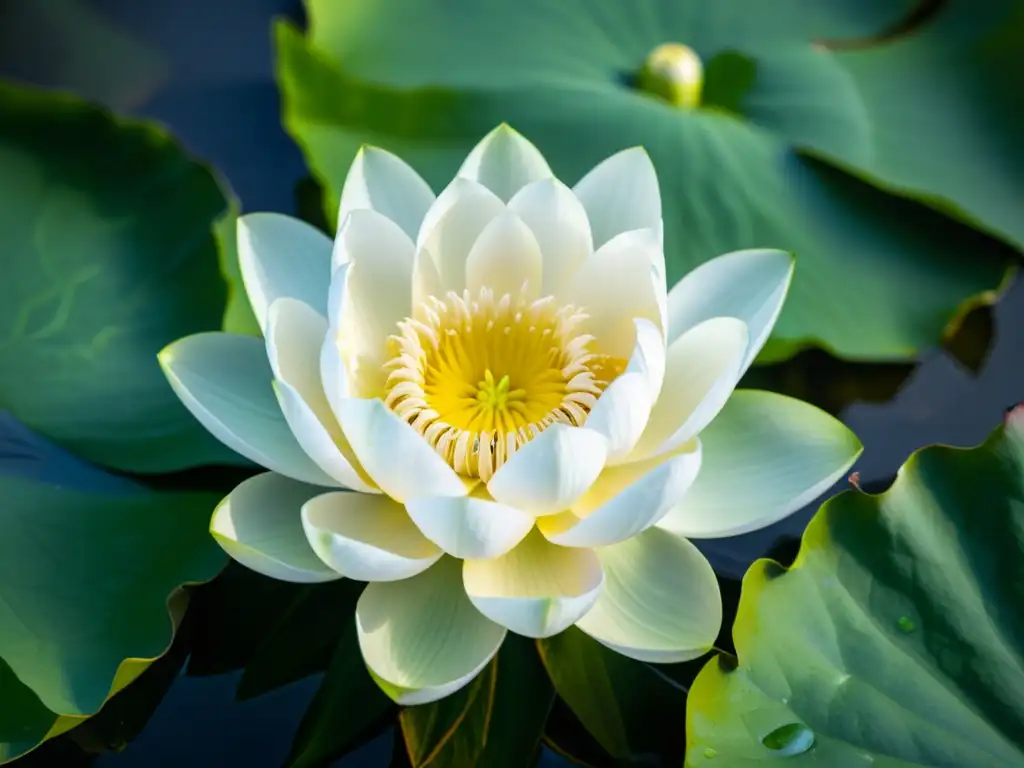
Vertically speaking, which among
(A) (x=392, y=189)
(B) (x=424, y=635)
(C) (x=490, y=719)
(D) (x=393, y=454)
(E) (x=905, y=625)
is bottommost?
(C) (x=490, y=719)

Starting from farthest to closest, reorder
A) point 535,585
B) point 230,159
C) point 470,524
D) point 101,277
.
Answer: point 230,159 → point 101,277 → point 535,585 → point 470,524

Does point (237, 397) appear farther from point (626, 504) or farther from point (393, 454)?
point (626, 504)

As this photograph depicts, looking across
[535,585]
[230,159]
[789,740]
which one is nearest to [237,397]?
[535,585]

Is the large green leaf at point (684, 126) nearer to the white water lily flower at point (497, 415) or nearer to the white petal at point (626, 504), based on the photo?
the white water lily flower at point (497, 415)

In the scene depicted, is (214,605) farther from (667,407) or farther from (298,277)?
(667,407)

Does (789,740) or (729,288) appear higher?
(729,288)

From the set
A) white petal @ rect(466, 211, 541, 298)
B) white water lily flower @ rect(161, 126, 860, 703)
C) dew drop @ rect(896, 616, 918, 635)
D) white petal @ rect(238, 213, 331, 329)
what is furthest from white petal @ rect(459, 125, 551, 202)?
dew drop @ rect(896, 616, 918, 635)

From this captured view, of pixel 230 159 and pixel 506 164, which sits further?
pixel 230 159
